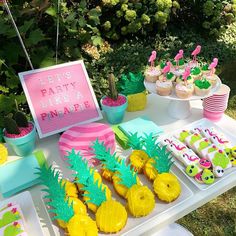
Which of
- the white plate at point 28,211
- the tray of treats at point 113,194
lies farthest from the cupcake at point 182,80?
the white plate at point 28,211

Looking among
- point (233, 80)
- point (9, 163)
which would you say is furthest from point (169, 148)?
point (233, 80)

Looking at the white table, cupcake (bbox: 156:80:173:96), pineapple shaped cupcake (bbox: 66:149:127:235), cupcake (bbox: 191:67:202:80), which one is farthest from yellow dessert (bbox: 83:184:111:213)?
cupcake (bbox: 191:67:202:80)

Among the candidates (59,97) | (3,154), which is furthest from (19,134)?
(59,97)

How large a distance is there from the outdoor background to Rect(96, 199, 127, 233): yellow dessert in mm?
988

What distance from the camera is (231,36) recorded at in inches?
147

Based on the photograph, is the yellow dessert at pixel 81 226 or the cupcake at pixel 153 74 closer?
the yellow dessert at pixel 81 226

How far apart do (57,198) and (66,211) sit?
0.06 metres

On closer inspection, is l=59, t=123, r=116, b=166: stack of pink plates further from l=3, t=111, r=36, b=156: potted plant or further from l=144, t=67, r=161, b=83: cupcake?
l=144, t=67, r=161, b=83: cupcake

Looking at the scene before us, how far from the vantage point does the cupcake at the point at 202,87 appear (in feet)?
4.17

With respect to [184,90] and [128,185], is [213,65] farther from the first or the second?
[128,185]

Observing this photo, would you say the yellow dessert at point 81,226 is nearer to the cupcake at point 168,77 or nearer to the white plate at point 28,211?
the white plate at point 28,211

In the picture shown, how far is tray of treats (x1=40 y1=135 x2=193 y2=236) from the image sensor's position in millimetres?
888

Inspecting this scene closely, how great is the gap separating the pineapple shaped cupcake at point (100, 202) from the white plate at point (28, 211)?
0.16 m

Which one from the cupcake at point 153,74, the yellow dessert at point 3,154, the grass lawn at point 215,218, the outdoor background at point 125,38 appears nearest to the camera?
the yellow dessert at point 3,154
